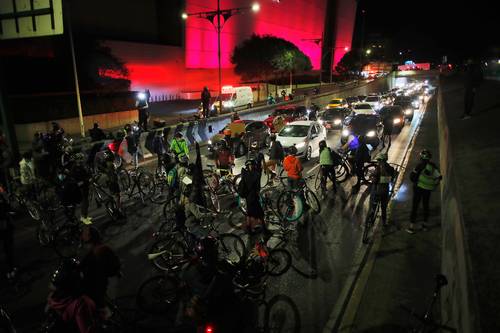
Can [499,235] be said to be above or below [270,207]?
above

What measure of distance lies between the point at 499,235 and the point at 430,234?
3.76m

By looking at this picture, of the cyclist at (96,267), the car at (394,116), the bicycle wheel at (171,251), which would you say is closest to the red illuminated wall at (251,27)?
the car at (394,116)

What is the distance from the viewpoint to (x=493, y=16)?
137ft

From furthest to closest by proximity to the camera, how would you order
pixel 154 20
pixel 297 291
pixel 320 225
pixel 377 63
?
pixel 377 63 → pixel 154 20 → pixel 320 225 → pixel 297 291

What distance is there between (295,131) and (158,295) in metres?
12.2

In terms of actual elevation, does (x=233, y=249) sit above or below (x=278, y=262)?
below

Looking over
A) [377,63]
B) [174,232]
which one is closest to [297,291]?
[174,232]

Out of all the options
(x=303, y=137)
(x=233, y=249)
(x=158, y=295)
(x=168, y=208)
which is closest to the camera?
(x=158, y=295)

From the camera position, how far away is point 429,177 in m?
8.21

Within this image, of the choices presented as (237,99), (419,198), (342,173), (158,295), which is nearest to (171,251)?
(158,295)

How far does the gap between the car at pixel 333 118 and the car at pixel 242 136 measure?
19.9 feet

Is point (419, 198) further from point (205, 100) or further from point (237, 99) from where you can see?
point (237, 99)

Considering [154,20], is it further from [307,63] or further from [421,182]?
[421,182]

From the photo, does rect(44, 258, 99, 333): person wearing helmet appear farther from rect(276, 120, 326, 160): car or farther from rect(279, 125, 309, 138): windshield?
rect(279, 125, 309, 138): windshield
